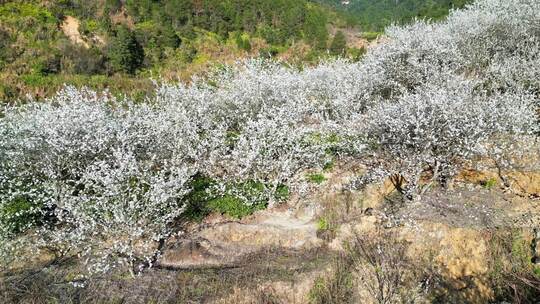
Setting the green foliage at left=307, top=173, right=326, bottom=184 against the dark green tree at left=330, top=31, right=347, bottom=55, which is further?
the dark green tree at left=330, top=31, right=347, bottom=55

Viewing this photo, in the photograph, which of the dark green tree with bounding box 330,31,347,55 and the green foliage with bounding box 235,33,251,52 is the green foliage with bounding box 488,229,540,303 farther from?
the dark green tree with bounding box 330,31,347,55

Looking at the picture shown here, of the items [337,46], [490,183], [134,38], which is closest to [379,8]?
[337,46]

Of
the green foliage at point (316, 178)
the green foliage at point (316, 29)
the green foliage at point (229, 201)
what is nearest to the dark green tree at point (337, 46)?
the green foliage at point (316, 29)

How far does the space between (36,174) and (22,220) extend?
1776 mm

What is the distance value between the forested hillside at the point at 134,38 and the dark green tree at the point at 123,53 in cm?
10

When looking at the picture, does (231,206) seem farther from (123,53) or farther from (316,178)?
(123,53)

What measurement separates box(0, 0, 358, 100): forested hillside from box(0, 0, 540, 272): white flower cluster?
17302 mm

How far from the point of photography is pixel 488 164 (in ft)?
42.4

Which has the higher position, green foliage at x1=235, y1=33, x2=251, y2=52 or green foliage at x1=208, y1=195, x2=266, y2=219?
green foliage at x1=235, y1=33, x2=251, y2=52

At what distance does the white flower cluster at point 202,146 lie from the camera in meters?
10.5

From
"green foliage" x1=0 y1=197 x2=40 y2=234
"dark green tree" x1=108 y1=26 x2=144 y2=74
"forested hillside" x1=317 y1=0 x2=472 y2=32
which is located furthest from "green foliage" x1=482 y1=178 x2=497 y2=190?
"forested hillside" x1=317 y1=0 x2=472 y2=32

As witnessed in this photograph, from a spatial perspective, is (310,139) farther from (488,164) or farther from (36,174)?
(36,174)

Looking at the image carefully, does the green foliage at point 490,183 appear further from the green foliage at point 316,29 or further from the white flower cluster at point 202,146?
the green foliage at point 316,29

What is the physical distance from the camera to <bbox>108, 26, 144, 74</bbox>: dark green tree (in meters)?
38.2
